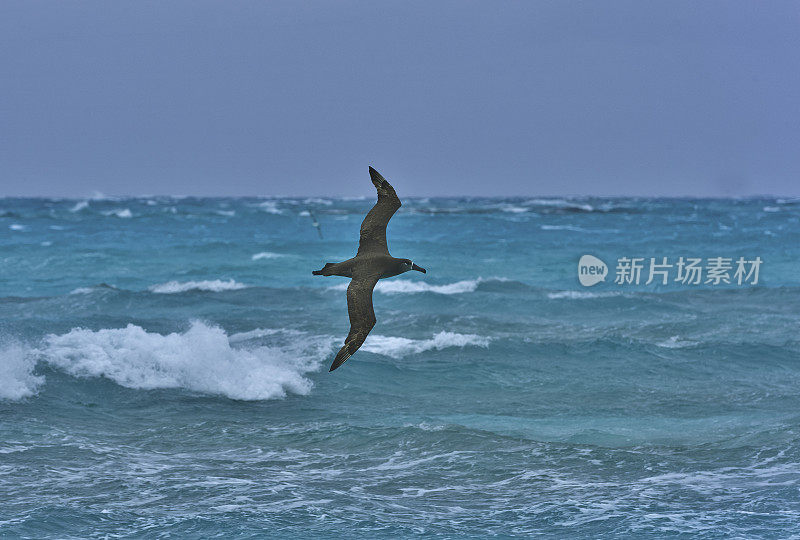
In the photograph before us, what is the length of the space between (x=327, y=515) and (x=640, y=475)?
14.7 feet

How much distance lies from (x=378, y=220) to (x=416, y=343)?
1451cm

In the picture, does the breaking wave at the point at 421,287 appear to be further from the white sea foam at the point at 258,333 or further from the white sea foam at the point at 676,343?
the white sea foam at the point at 676,343

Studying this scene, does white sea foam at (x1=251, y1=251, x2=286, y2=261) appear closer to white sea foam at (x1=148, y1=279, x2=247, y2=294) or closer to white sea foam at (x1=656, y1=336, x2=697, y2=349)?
white sea foam at (x1=148, y1=279, x2=247, y2=294)

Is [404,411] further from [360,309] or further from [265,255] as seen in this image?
[265,255]

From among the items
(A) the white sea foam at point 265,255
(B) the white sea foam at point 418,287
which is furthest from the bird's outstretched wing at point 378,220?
(A) the white sea foam at point 265,255

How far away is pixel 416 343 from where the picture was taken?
2323 cm

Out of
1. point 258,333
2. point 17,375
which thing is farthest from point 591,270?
point 17,375

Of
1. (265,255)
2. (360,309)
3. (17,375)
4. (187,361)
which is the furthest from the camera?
(265,255)

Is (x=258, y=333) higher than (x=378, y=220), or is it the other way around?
(x=378, y=220)

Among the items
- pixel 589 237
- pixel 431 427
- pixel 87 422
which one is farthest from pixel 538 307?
pixel 589 237

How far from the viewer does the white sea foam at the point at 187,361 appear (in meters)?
18.4

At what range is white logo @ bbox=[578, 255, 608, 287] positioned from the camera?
39.4m

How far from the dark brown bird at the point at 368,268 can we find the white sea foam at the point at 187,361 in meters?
9.49

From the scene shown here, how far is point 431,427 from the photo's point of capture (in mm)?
15766
